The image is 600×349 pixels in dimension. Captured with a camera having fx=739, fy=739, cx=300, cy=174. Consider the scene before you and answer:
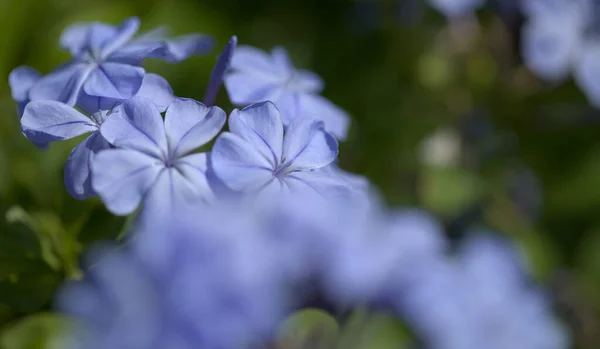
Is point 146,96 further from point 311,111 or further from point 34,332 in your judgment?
point 34,332

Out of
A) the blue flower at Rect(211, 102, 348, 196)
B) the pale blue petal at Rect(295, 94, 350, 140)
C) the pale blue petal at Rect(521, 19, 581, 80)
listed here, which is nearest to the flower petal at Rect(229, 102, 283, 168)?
the blue flower at Rect(211, 102, 348, 196)

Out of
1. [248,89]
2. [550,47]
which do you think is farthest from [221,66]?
[550,47]

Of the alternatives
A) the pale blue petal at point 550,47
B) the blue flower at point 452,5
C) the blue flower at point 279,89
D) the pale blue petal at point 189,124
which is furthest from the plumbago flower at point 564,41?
the pale blue petal at point 189,124

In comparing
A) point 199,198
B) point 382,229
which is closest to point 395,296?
point 382,229

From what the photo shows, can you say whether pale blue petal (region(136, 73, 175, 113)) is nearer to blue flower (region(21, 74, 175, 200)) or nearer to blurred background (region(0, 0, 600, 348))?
blue flower (region(21, 74, 175, 200))

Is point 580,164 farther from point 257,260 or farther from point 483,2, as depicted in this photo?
point 257,260

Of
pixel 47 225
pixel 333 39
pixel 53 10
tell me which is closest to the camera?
pixel 47 225

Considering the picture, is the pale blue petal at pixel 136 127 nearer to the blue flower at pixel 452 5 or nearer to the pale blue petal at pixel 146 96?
the pale blue petal at pixel 146 96
